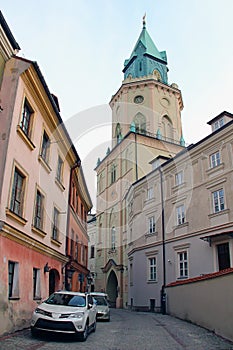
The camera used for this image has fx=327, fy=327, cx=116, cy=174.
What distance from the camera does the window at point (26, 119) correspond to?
1262 centimetres

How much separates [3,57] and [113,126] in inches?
1352

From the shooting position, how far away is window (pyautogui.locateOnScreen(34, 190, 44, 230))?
14141mm

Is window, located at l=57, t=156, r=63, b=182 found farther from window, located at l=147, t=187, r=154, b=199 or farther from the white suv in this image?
window, located at l=147, t=187, r=154, b=199

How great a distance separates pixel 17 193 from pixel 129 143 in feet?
93.2

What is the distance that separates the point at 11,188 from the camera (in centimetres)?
1103

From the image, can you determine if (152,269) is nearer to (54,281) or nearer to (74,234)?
(74,234)

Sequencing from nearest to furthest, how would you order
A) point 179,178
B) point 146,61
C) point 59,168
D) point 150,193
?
point 59,168
point 179,178
point 150,193
point 146,61

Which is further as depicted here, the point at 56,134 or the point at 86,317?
the point at 56,134

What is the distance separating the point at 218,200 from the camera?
21.5 meters

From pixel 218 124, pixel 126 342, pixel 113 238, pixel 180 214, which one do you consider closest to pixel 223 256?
pixel 180 214

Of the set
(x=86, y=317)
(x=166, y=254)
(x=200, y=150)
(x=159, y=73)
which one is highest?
(x=159, y=73)

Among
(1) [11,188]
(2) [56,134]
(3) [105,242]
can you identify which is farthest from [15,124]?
(3) [105,242]

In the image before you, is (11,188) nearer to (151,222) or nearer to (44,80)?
(44,80)

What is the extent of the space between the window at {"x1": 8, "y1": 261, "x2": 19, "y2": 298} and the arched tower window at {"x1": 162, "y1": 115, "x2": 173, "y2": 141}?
32.9 m
